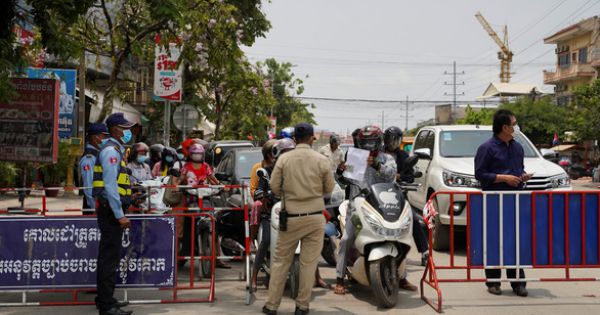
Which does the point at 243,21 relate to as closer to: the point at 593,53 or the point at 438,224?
the point at 438,224

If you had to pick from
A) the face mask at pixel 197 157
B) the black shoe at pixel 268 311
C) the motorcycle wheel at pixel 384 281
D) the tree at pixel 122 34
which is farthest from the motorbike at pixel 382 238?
the tree at pixel 122 34

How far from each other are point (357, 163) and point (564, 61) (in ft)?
208

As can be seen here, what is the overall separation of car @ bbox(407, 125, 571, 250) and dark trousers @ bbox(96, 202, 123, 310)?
5.06 metres

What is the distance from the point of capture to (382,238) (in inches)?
286

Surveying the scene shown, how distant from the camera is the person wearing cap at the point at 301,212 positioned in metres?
6.91

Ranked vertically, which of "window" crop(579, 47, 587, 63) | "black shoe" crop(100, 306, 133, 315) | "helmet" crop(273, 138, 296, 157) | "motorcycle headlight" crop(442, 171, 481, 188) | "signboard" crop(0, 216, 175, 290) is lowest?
"black shoe" crop(100, 306, 133, 315)

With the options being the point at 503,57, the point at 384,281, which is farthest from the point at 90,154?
the point at 503,57

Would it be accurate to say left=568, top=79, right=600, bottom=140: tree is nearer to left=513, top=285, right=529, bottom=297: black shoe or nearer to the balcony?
the balcony

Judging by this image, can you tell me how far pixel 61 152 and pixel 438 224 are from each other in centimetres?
1529

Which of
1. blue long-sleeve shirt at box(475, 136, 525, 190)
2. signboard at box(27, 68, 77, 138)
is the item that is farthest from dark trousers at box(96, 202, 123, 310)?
signboard at box(27, 68, 77, 138)

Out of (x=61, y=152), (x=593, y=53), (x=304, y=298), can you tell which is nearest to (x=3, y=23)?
(x=304, y=298)

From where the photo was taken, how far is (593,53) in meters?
58.6

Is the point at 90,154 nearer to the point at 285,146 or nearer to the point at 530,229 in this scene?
the point at 285,146

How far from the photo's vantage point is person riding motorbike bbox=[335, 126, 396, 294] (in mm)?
7941
